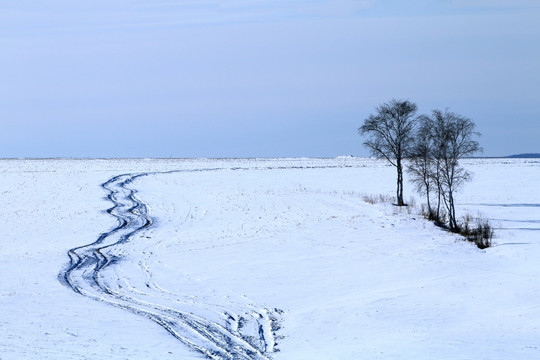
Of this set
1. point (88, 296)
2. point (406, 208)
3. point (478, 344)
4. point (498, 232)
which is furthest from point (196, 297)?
point (406, 208)

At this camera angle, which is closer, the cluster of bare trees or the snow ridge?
the snow ridge

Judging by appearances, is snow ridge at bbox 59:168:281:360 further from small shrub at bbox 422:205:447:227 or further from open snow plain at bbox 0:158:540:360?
small shrub at bbox 422:205:447:227

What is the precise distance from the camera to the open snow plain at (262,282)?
1560 centimetres

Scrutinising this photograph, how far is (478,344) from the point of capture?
15.6 metres

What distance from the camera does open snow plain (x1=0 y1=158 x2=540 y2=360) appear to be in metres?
15.6

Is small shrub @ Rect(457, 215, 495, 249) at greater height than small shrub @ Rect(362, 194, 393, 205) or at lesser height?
lesser

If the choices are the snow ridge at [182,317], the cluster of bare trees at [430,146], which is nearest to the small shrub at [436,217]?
the cluster of bare trees at [430,146]

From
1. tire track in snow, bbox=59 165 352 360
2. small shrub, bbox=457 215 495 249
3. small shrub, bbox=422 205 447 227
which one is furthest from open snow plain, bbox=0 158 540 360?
small shrub, bbox=422 205 447 227

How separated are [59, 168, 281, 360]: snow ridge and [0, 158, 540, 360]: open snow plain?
61 mm

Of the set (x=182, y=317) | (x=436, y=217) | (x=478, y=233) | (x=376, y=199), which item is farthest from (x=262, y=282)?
(x=376, y=199)

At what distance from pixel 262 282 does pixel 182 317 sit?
20.4ft

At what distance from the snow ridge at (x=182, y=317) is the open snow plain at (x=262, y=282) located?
0.20 ft

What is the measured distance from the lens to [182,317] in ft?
60.2

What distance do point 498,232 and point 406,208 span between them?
1069cm
